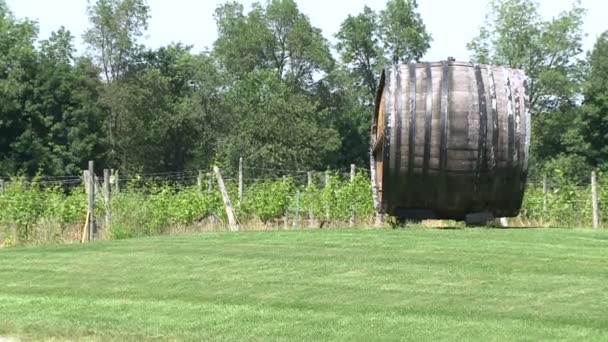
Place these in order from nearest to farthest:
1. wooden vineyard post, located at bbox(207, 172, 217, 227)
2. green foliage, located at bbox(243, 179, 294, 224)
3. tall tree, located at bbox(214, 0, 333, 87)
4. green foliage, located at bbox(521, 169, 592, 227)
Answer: green foliage, located at bbox(521, 169, 592, 227) < wooden vineyard post, located at bbox(207, 172, 217, 227) < green foliage, located at bbox(243, 179, 294, 224) < tall tree, located at bbox(214, 0, 333, 87)

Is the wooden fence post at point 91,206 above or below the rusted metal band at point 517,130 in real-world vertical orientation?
below

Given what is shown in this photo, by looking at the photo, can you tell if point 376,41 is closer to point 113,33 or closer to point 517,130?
point 113,33

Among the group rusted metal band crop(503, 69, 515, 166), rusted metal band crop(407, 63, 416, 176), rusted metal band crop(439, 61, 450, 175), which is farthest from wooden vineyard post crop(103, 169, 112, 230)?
rusted metal band crop(503, 69, 515, 166)

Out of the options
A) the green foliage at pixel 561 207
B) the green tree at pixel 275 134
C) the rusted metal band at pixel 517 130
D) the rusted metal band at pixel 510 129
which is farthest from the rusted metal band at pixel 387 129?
the green tree at pixel 275 134

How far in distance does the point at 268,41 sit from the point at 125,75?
13.2 meters

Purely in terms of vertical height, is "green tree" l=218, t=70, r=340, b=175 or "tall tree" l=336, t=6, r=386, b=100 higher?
"tall tree" l=336, t=6, r=386, b=100

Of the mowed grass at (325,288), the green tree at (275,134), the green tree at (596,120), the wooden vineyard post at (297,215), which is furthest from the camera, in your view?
the green tree at (275,134)

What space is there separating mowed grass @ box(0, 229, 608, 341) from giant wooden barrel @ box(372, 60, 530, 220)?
74 cm

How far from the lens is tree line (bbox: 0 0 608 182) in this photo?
168 feet

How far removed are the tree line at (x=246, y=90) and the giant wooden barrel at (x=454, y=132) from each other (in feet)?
111

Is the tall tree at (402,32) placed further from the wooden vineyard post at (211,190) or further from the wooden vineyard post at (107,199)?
the wooden vineyard post at (107,199)

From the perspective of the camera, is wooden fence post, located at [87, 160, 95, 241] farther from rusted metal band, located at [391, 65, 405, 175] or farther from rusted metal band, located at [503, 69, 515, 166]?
rusted metal band, located at [503, 69, 515, 166]

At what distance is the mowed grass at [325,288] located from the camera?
→ 7.82 metres

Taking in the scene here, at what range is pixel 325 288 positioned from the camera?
9.66 metres
